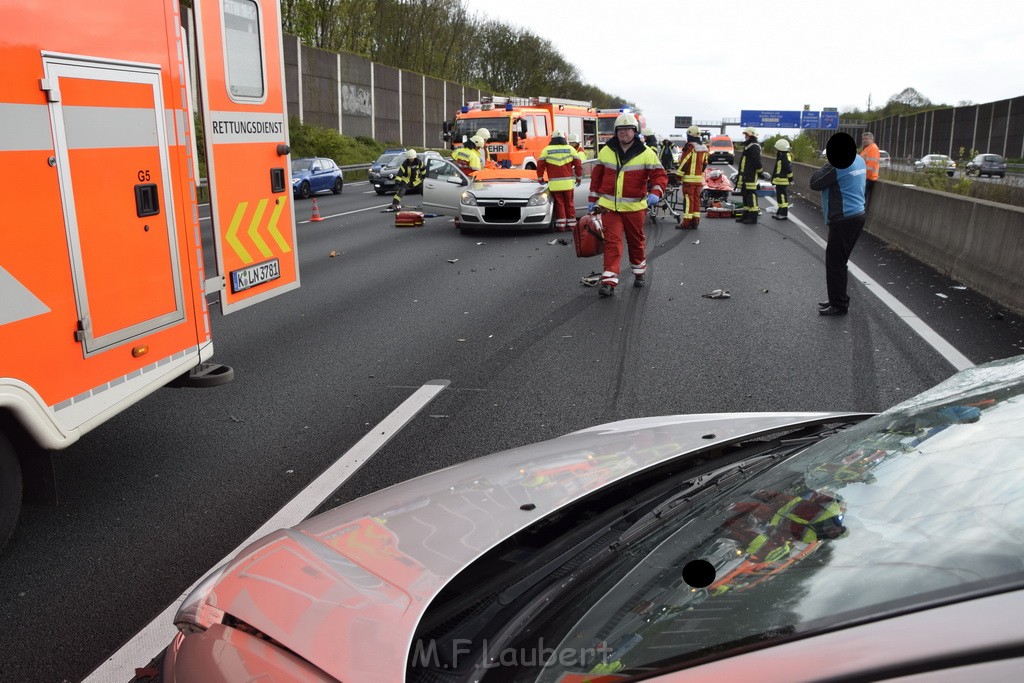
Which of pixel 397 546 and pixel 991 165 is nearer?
pixel 397 546

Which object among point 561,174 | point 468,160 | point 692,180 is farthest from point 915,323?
point 468,160

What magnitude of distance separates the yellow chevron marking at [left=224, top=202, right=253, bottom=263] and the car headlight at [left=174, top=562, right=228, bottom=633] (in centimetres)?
369

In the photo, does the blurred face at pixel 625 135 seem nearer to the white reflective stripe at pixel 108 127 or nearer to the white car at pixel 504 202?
the white car at pixel 504 202

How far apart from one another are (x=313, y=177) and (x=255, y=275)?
24.7 meters

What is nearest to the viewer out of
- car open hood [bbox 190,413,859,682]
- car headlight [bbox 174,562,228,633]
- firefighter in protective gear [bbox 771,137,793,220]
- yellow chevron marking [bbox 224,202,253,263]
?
car open hood [bbox 190,413,859,682]

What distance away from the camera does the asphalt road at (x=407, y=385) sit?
398 cm

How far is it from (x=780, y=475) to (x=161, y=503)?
346 centimetres

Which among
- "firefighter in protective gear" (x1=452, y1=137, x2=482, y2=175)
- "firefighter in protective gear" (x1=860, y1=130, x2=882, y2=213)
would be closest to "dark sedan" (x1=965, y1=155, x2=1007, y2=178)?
"firefighter in protective gear" (x1=860, y1=130, x2=882, y2=213)

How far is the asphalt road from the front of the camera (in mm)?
3979

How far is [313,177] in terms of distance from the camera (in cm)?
2966

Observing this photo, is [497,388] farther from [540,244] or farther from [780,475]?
[540,244]

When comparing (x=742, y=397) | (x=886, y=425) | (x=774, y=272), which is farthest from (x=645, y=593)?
(x=774, y=272)

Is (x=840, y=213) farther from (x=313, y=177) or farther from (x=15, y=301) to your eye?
(x=313, y=177)

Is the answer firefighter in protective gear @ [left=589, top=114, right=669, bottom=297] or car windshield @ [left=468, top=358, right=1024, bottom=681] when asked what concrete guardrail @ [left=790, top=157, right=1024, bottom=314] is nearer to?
firefighter in protective gear @ [left=589, top=114, right=669, bottom=297]
